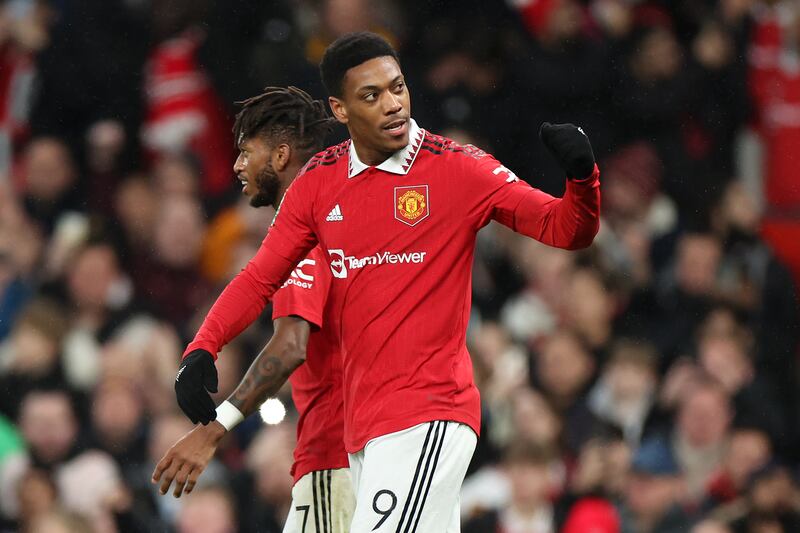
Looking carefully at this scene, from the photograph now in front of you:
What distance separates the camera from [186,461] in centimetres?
458

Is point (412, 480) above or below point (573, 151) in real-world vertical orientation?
below

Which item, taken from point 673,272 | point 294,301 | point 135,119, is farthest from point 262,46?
point 294,301

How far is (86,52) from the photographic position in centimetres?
936

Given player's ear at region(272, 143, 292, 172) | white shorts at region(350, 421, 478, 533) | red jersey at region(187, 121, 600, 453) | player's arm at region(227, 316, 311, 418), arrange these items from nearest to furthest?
1. white shorts at region(350, 421, 478, 533)
2. red jersey at region(187, 121, 600, 453)
3. player's arm at region(227, 316, 311, 418)
4. player's ear at region(272, 143, 292, 172)

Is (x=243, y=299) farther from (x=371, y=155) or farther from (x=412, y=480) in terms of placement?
(x=412, y=480)

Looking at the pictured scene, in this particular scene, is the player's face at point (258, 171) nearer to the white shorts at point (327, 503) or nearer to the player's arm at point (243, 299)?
the player's arm at point (243, 299)

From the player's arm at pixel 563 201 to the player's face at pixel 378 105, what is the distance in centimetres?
36

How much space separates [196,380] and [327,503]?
855mm

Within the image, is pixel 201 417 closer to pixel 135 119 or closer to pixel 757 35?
pixel 135 119

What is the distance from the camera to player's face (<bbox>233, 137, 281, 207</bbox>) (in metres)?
5.35

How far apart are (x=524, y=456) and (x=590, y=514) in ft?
1.47

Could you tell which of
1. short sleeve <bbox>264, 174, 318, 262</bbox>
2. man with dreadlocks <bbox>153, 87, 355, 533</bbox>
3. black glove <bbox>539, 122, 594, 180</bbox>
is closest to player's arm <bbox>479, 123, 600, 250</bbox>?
black glove <bbox>539, 122, 594, 180</bbox>

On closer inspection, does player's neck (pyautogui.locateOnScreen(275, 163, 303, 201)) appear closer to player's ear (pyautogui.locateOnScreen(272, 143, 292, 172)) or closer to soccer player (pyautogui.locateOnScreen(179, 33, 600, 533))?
player's ear (pyautogui.locateOnScreen(272, 143, 292, 172))

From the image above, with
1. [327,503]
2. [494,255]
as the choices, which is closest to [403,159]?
[327,503]
